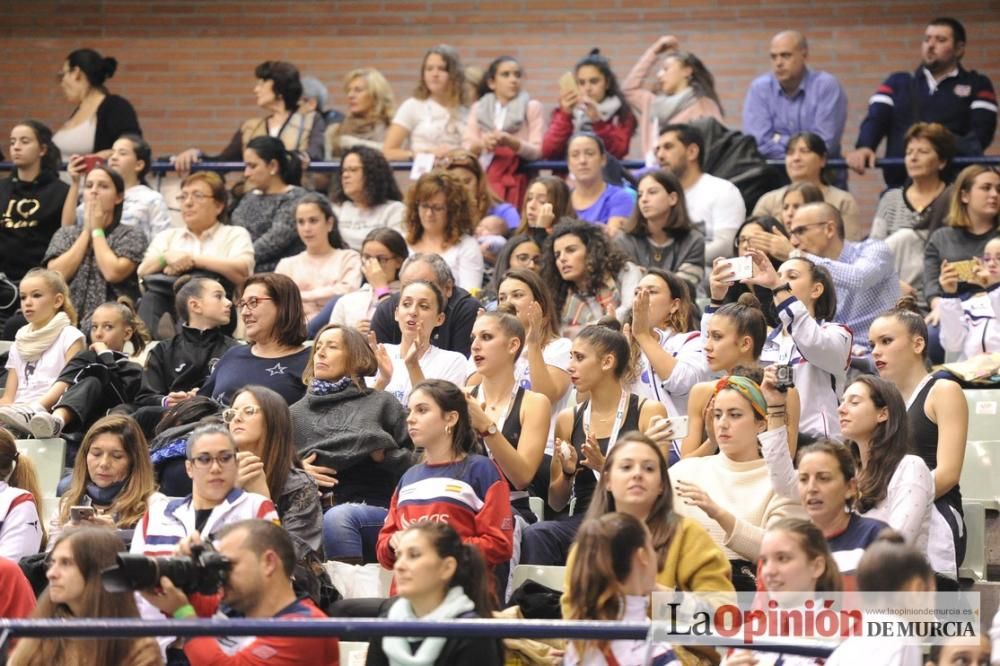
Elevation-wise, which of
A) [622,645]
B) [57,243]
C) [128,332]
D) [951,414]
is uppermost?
[57,243]

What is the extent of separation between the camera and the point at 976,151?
9562 millimetres

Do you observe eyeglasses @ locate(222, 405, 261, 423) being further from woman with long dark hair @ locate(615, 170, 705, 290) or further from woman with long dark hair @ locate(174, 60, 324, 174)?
woman with long dark hair @ locate(174, 60, 324, 174)

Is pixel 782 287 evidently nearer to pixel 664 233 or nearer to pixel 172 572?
pixel 664 233

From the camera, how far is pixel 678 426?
5848 mm

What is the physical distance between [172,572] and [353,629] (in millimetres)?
543

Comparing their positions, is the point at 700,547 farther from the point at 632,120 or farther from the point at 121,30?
the point at 121,30

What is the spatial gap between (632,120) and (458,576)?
18.4 ft

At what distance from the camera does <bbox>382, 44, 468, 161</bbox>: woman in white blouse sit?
9.97m

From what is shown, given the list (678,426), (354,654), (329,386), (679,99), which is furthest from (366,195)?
(354,654)

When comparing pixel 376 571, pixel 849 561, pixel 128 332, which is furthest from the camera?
pixel 128 332

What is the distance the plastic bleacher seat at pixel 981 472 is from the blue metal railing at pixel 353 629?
2.61 metres

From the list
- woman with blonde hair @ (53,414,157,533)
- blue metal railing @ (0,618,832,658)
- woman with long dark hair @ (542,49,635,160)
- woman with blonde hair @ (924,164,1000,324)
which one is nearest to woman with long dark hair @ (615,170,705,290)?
woman with blonde hair @ (924,164,1000,324)

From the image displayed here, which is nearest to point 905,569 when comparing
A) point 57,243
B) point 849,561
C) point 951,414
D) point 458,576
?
point 849,561

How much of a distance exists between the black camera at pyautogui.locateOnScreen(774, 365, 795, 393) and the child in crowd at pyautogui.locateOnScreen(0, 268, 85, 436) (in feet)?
10.9
